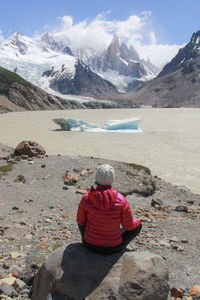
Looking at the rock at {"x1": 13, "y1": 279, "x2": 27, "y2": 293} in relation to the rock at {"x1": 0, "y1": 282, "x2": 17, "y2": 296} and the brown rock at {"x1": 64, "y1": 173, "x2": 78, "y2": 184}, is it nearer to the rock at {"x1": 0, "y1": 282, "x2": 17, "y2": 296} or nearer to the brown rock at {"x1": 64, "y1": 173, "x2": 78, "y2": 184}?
the rock at {"x1": 0, "y1": 282, "x2": 17, "y2": 296}

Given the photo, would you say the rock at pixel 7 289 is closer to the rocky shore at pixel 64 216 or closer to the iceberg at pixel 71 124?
the rocky shore at pixel 64 216

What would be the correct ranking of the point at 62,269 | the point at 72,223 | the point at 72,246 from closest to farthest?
the point at 62,269 → the point at 72,246 → the point at 72,223

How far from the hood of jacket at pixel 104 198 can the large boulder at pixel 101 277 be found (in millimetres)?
813

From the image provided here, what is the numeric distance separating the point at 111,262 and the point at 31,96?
469 ft

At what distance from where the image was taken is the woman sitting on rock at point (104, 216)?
4.41m

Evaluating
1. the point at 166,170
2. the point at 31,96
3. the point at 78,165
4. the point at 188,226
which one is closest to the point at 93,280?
the point at 188,226

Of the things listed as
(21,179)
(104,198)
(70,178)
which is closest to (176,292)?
(104,198)

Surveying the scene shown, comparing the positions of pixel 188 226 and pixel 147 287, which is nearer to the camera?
pixel 147 287

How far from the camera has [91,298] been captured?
13.5 feet

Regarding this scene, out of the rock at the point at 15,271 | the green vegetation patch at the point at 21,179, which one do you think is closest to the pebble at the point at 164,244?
the rock at the point at 15,271

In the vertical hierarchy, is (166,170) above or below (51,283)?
below

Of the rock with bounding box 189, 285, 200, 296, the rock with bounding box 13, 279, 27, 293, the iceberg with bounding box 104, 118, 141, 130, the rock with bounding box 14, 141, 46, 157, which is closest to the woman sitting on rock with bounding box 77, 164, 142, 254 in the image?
the rock with bounding box 13, 279, 27, 293

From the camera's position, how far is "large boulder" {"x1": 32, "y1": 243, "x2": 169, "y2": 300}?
4.20 metres

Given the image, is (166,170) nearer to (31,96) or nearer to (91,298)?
(91,298)
